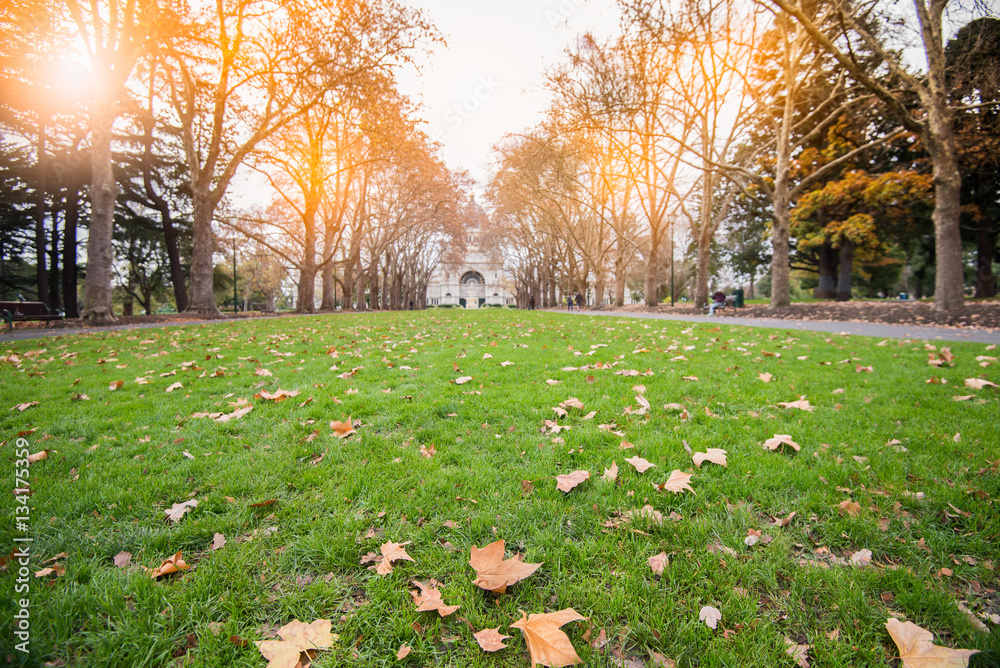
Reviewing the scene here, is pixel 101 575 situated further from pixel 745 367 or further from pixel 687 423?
pixel 745 367

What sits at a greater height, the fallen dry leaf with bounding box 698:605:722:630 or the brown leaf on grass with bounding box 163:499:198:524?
the brown leaf on grass with bounding box 163:499:198:524

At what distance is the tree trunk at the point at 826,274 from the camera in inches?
1146

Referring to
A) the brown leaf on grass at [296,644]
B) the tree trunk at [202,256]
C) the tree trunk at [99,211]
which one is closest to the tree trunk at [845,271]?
the brown leaf on grass at [296,644]

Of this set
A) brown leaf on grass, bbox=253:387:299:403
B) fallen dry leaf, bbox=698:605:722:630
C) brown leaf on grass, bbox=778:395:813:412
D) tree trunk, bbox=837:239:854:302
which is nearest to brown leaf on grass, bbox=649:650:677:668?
fallen dry leaf, bbox=698:605:722:630

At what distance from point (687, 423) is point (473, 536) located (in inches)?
80.0

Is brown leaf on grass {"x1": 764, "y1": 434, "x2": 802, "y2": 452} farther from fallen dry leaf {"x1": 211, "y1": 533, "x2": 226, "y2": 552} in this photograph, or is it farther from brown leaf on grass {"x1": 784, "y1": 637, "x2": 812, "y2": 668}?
fallen dry leaf {"x1": 211, "y1": 533, "x2": 226, "y2": 552}

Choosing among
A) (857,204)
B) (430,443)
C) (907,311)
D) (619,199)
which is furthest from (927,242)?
(430,443)

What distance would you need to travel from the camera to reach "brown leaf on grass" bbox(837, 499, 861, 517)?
6.38 feet

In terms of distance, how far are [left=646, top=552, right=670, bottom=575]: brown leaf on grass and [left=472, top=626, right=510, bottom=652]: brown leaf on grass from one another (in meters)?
0.69

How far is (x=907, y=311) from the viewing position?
12.0m

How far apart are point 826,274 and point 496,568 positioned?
37061mm

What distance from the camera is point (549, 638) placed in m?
1.30

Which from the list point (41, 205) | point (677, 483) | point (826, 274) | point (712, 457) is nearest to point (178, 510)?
point (677, 483)

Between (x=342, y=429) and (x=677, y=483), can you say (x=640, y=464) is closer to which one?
(x=677, y=483)
